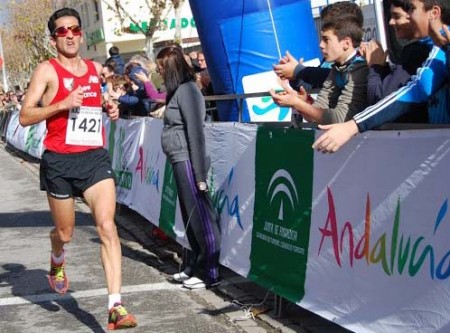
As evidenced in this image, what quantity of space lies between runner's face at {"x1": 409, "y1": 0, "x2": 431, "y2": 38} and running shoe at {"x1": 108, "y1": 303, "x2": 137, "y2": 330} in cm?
258

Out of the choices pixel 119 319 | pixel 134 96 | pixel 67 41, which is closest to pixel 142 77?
pixel 134 96

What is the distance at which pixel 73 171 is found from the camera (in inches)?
232

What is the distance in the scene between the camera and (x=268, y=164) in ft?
19.0

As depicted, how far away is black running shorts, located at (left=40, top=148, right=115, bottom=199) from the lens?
5898 millimetres

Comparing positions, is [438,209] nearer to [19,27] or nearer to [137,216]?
[137,216]

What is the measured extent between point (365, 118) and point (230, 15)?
16.2 ft

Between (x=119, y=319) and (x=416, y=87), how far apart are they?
2511 millimetres

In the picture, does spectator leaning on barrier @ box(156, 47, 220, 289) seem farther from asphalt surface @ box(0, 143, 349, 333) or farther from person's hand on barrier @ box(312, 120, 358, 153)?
person's hand on barrier @ box(312, 120, 358, 153)

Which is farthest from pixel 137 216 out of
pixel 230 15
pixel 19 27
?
pixel 19 27

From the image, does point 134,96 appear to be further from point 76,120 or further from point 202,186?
point 76,120

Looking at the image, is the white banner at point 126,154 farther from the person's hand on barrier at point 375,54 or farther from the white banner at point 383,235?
the person's hand on barrier at point 375,54

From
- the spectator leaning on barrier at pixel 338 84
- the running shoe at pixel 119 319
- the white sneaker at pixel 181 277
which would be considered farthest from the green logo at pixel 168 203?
the spectator leaning on barrier at pixel 338 84

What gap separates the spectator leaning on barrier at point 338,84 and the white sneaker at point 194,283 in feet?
7.07

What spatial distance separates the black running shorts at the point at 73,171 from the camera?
590 centimetres
